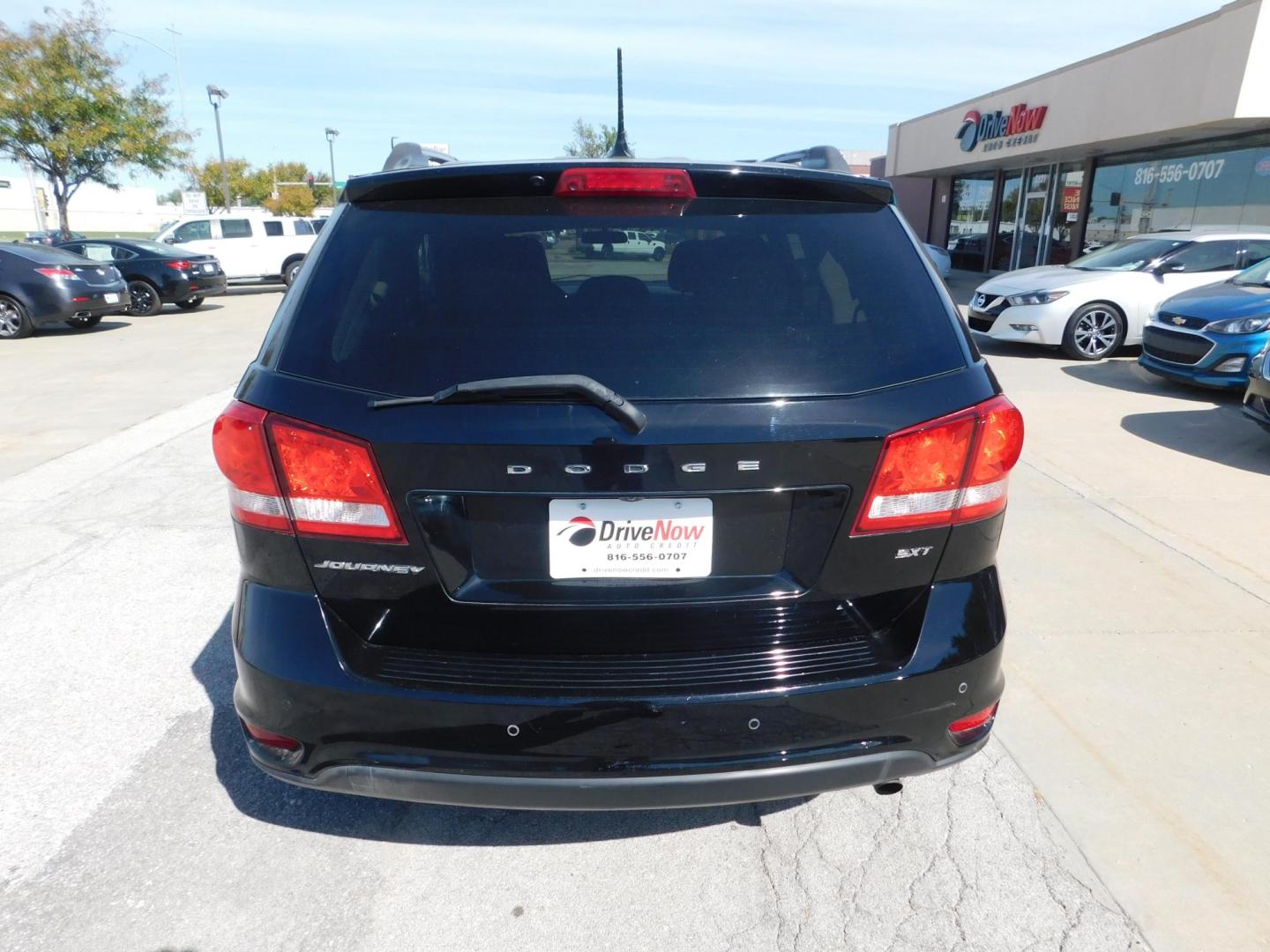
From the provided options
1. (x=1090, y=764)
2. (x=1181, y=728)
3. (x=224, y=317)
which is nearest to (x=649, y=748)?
(x=1090, y=764)

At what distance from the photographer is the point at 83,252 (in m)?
17.1

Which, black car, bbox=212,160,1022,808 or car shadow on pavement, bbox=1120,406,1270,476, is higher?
black car, bbox=212,160,1022,808

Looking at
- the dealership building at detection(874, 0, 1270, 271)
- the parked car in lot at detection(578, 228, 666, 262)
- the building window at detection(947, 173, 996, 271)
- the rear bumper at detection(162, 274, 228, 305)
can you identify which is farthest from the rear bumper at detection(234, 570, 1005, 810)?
Answer: the building window at detection(947, 173, 996, 271)

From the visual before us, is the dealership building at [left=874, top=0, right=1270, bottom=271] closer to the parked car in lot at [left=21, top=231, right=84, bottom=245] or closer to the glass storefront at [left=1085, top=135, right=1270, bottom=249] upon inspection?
the glass storefront at [left=1085, top=135, right=1270, bottom=249]

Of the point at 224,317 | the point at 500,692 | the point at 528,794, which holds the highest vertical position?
the point at 500,692

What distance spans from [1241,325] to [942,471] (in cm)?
817

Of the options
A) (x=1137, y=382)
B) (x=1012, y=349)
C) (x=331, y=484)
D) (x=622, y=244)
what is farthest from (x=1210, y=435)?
(x=331, y=484)

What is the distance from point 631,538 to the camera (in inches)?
77.3

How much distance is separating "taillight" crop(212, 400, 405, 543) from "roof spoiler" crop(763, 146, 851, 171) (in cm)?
161

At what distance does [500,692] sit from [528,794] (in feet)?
0.80

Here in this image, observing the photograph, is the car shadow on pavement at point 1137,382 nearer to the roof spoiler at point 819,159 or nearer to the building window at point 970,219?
the roof spoiler at point 819,159

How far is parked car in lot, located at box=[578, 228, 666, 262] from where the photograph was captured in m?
2.21

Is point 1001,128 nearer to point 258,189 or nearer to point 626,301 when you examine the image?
point 626,301

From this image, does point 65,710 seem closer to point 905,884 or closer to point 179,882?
point 179,882
